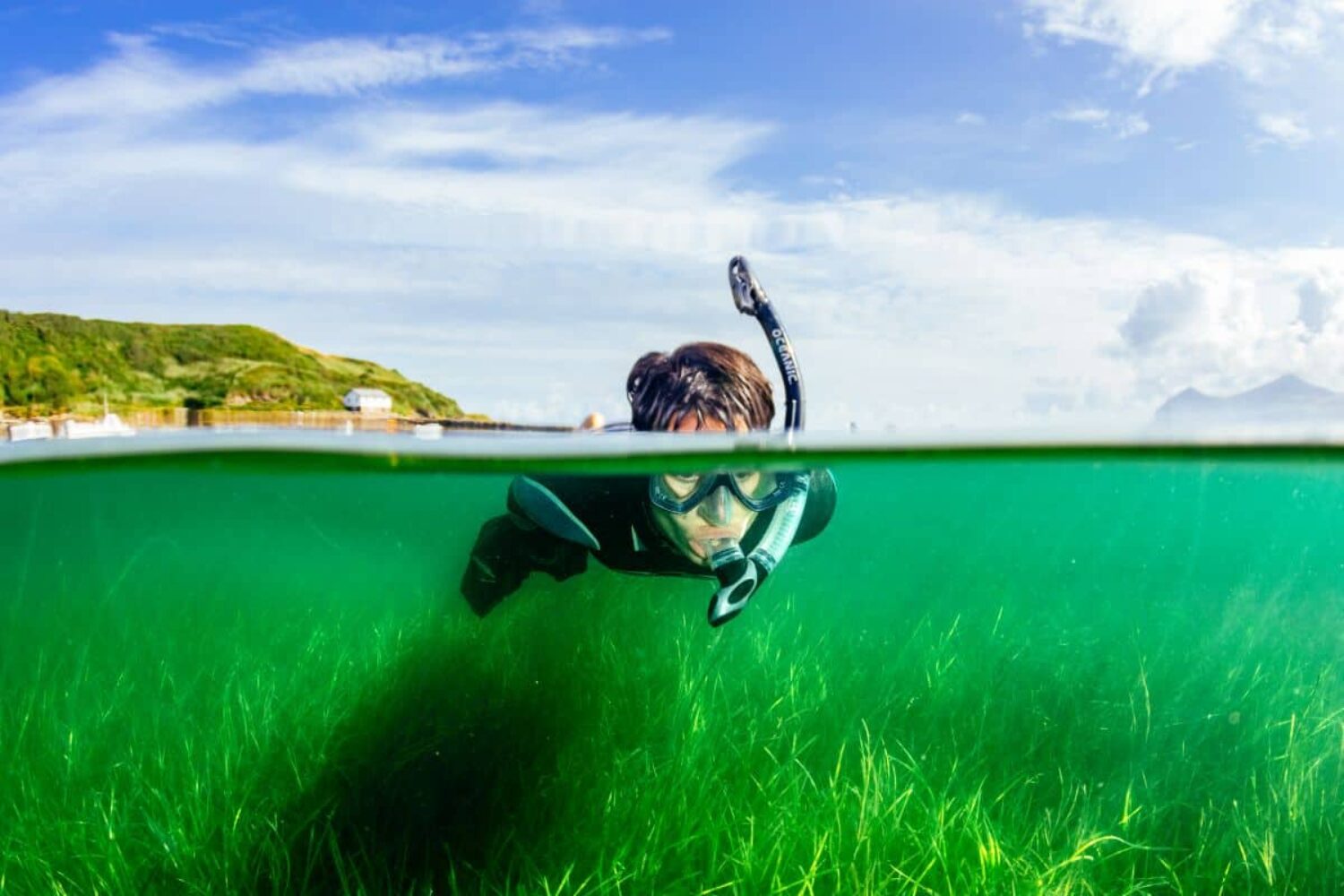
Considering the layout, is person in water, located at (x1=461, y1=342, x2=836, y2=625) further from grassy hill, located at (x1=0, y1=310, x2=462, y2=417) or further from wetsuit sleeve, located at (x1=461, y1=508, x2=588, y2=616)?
grassy hill, located at (x1=0, y1=310, x2=462, y2=417)

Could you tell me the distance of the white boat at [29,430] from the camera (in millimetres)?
10867

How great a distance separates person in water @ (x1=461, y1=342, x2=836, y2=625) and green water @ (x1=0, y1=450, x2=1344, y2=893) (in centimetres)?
54

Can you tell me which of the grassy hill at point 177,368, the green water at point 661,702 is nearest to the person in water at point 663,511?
the green water at point 661,702

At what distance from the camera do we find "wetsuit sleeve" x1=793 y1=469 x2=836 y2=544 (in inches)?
348

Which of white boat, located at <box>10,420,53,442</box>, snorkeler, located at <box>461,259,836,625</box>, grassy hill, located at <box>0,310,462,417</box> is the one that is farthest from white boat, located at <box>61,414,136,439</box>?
snorkeler, located at <box>461,259,836,625</box>

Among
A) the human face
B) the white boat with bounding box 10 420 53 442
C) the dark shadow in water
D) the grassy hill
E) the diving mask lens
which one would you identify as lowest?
the dark shadow in water

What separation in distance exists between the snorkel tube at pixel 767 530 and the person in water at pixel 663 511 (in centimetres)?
6

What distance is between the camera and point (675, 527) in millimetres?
7844

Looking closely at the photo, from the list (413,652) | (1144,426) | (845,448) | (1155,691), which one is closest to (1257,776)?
(1155,691)

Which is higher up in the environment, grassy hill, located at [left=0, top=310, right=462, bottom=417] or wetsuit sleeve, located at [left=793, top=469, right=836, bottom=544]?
grassy hill, located at [left=0, top=310, right=462, bottom=417]

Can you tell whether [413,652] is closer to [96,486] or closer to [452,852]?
[452,852]

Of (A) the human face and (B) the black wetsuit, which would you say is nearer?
(A) the human face

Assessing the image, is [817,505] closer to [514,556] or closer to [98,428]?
[514,556]

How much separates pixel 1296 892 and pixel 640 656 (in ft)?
15.2
